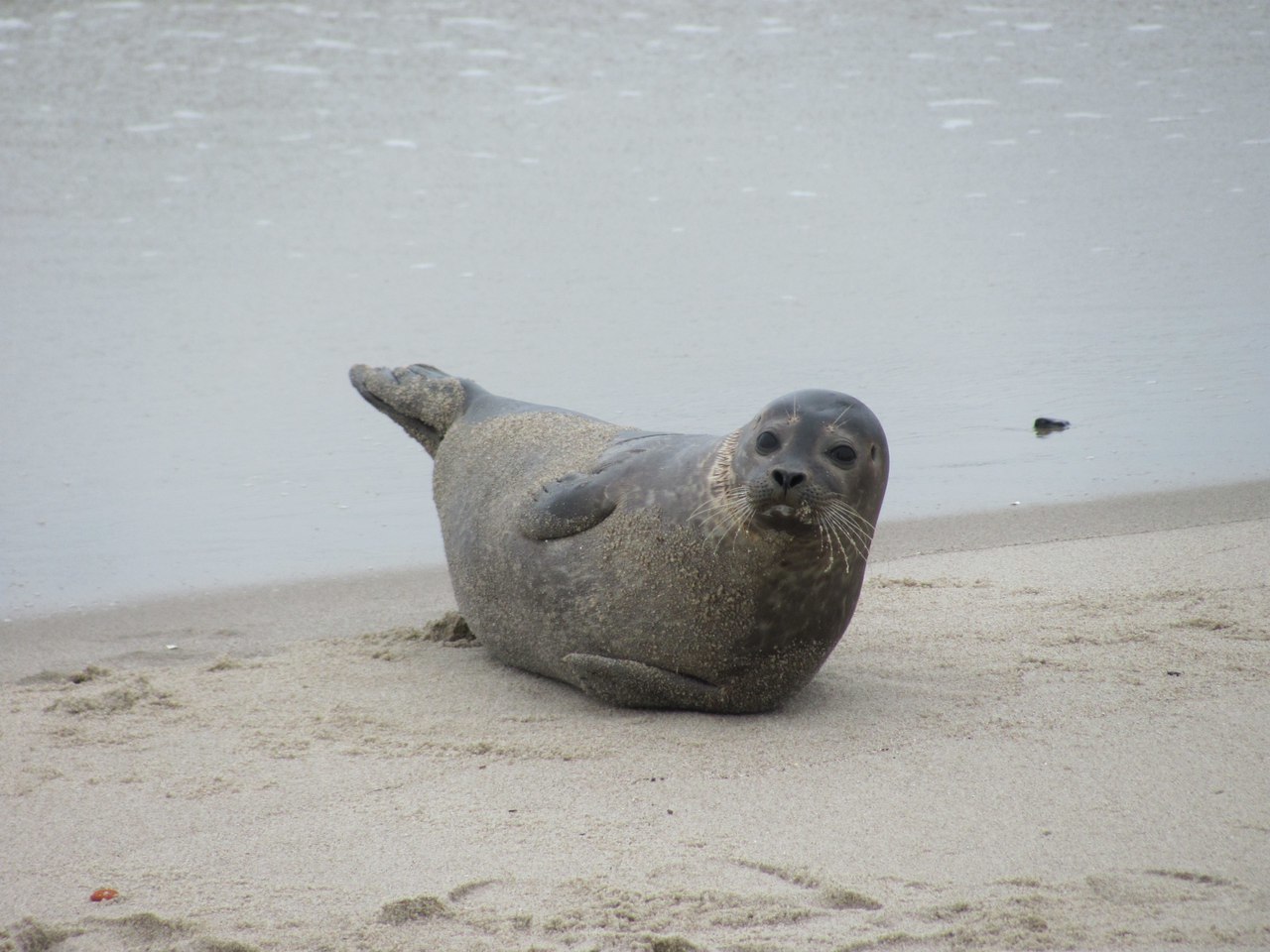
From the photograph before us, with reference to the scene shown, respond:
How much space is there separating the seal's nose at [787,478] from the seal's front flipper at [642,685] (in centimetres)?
69

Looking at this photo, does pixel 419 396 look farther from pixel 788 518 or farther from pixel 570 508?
pixel 788 518

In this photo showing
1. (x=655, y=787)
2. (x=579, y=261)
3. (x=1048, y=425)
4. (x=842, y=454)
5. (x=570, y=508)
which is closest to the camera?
(x=655, y=787)

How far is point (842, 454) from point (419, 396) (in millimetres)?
1951

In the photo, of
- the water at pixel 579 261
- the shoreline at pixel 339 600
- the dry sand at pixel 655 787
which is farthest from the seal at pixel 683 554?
the water at pixel 579 261

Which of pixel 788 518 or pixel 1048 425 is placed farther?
pixel 1048 425

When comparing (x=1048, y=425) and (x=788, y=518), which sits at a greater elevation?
(x=788, y=518)

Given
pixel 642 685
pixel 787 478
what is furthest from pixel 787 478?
pixel 642 685

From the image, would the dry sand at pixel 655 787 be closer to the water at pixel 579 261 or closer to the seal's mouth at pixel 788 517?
the seal's mouth at pixel 788 517

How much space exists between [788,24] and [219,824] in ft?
53.1

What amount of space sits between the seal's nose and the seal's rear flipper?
179 cm

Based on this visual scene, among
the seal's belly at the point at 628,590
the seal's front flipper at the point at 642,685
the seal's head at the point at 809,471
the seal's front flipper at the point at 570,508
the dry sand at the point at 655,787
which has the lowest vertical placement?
the dry sand at the point at 655,787

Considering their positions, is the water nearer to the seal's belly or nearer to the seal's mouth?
the seal's belly

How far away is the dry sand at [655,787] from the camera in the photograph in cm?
270

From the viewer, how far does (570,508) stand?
3.99m
